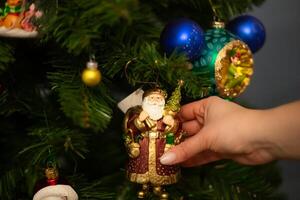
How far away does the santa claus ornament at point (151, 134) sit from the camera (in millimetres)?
599

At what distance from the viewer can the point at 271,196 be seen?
0.77 m

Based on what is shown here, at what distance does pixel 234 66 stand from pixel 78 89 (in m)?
0.24

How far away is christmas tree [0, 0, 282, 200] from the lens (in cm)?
54

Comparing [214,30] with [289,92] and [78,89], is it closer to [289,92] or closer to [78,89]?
[78,89]

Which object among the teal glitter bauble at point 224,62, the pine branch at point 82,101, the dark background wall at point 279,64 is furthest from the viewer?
the dark background wall at point 279,64

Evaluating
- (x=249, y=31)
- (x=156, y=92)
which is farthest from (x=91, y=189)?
(x=249, y=31)

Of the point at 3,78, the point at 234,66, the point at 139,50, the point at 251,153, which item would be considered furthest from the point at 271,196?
the point at 3,78

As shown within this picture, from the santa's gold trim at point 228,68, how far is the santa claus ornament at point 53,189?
26 cm

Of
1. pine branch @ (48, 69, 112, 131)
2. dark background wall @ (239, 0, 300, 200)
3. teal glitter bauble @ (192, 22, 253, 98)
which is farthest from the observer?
dark background wall @ (239, 0, 300, 200)

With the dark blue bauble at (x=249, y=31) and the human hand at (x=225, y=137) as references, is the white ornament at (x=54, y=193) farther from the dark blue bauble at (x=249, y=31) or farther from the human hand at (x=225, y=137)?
the dark blue bauble at (x=249, y=31)

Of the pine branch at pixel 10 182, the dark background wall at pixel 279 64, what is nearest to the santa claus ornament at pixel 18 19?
the pine branch at pixel 10 182

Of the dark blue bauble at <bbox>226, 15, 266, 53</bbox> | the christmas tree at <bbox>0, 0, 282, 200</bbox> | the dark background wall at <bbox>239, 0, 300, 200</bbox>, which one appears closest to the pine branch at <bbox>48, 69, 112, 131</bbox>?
the christmas tree at <bbox>0, 0, 282, 200</bbox>

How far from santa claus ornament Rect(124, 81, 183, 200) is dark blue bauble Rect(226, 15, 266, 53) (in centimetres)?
19

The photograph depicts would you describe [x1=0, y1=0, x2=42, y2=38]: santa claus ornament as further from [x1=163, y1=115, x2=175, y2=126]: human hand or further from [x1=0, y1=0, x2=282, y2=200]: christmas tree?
[x1=163, y1=115, x2=175, y2=126]: human hand
